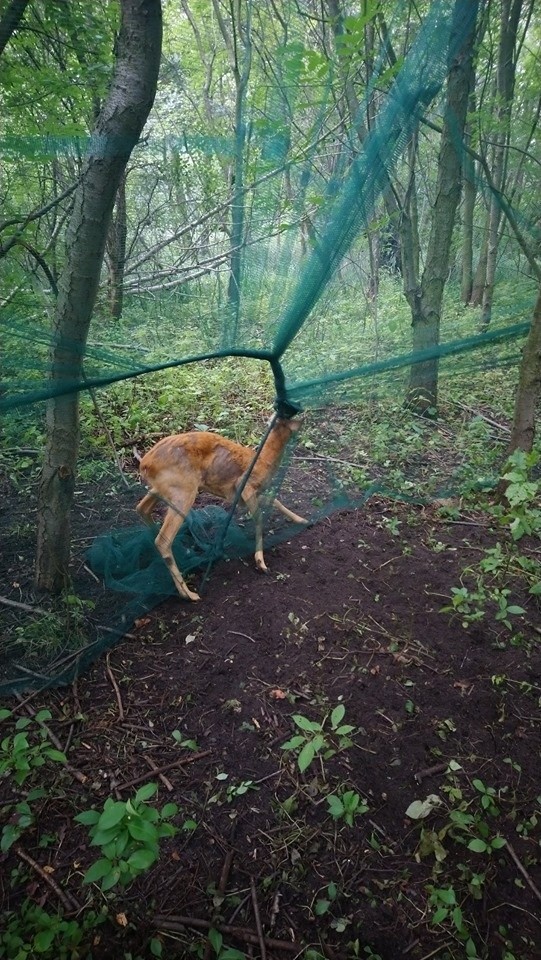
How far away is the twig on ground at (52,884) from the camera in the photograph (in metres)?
1.75

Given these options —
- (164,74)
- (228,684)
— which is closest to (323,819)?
(228,684)

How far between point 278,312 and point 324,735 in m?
1.88

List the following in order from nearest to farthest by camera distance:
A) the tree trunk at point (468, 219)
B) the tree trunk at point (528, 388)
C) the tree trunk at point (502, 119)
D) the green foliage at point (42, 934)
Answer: the green foliage at point (42, 934)
the tree trunk at point (468, 219)
the tree trunk at point (528, 388)
the tree trunk at point (502, 119)

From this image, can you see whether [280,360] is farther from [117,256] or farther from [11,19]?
[11,19]

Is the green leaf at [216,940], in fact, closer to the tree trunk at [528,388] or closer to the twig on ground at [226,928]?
the twig on ground at [226,928]

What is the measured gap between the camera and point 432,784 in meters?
2.14

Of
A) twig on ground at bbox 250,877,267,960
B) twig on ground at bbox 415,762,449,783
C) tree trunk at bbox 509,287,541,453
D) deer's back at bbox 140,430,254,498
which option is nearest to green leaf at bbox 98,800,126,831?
twig on ground at bbox 250,877,267,960

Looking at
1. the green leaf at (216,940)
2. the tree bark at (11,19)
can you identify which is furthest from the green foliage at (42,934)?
the tree bark at (11,19)

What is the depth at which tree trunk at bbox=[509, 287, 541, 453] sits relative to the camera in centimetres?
330

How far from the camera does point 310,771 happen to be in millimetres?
2189

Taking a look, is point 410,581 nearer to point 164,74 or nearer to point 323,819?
point 323,819

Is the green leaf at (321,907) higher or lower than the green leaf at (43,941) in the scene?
lower

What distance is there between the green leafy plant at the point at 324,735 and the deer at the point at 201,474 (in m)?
1.10

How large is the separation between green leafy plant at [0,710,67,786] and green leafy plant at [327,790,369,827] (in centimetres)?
106
